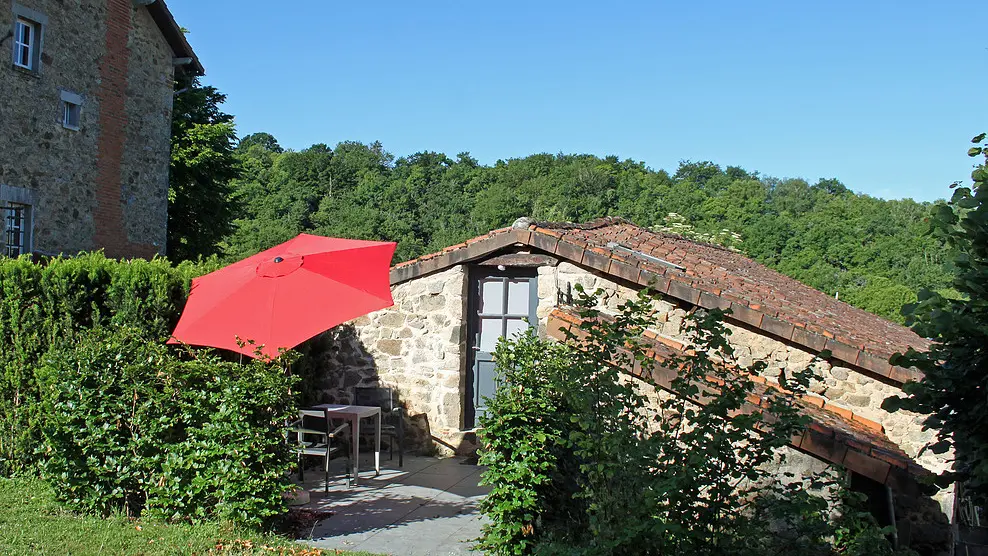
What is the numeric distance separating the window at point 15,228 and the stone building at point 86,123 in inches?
0.7

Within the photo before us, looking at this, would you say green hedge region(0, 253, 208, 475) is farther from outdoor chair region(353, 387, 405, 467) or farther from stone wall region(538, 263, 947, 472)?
stone wall region(538, 263, 947, 472)

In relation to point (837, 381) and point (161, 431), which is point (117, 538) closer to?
point (161, 431)

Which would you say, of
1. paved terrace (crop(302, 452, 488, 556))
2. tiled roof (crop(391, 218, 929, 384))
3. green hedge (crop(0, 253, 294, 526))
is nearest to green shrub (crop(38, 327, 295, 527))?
green hedge (crop(0, 253, 294, 526))

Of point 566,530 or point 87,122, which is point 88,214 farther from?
point 566,530

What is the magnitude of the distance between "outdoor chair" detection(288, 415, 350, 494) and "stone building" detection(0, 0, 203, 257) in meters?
7.70

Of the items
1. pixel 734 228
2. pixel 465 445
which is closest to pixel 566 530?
pixel 465 445

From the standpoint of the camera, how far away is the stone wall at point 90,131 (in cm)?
1380

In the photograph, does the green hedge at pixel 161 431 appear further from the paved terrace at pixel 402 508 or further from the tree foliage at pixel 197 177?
the tree foliage at pixel 197 177

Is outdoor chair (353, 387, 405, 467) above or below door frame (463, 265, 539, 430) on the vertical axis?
below

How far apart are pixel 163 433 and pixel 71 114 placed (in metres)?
11.3

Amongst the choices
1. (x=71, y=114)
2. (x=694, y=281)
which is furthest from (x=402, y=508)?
(x=71, y=114)

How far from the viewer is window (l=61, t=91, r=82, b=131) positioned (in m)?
14.7

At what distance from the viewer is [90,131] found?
1536cm

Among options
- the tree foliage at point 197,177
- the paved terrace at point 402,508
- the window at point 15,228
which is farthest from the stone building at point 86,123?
the paved terrace at point 402,508
